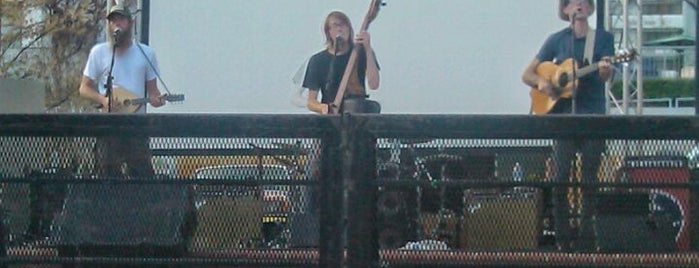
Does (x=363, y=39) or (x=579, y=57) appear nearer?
(x=579, y=57)

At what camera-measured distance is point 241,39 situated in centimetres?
1027

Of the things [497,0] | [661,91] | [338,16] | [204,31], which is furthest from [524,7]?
[661,91]

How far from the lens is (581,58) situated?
26.6ft

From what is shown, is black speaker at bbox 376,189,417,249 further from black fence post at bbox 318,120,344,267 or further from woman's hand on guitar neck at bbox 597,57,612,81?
woman's hand on guitar neck at bbox 597,57,612,81

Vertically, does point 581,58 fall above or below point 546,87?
above

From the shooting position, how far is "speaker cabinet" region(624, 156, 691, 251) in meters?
3.70

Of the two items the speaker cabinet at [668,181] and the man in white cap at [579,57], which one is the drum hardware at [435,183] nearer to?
the speaker cabinet at [668,181]

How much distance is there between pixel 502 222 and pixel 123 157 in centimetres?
111

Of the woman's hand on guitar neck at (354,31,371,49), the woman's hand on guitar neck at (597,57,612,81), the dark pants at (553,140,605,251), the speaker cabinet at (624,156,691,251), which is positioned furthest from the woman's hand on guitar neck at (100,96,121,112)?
the speaker cabinet at (624,156,691,251)

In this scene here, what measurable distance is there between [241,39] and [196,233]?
6517mm

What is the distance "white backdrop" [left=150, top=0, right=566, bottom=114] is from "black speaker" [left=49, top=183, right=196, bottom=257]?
5852mm

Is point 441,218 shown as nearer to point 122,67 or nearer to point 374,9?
point 122,67

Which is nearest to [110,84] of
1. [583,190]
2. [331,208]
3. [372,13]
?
[372,13]

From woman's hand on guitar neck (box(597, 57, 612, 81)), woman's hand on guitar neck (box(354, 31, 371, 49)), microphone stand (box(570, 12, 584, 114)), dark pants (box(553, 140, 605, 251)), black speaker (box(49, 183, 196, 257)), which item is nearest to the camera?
dark pants (box(553, 140, 605, 251))
